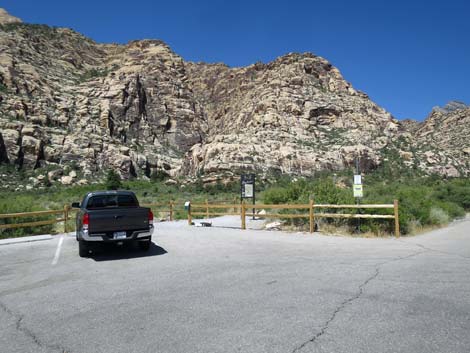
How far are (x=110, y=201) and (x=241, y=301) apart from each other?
25.3ft

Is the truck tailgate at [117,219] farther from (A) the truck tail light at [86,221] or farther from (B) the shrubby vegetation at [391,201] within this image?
(B) the shrubby vegetation at [391,201]

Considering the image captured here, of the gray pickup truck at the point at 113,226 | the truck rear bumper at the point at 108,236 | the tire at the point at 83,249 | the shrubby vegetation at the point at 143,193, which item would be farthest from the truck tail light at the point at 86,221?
the shrubby vegetation at the point at 143,193

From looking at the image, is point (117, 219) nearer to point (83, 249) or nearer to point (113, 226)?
point (113, 226)

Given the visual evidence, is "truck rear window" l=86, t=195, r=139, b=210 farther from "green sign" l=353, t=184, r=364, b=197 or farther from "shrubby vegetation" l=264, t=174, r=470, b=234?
"green sign" l=353, t=184, r=364, b=197

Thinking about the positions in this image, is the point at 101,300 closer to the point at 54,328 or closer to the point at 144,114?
the point at 54,328

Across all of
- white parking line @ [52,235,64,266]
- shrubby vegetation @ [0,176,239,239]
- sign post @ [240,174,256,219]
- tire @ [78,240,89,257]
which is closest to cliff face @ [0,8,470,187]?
shrubby vegetation @ [0,176,239,239]

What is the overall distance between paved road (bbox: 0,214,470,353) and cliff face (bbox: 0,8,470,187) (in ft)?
159

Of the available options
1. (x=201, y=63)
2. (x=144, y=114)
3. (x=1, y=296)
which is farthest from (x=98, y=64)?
(x=1, y=296)

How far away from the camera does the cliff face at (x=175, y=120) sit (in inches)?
Answer: 2435

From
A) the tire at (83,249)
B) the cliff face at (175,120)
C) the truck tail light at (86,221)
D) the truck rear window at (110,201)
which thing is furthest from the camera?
the cliff face at (175,120)

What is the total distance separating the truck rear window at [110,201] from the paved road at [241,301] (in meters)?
1.76

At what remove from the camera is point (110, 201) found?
1229cm

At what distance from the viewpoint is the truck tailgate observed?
10273 mm

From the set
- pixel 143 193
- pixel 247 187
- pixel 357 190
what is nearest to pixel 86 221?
pixel 357 190
